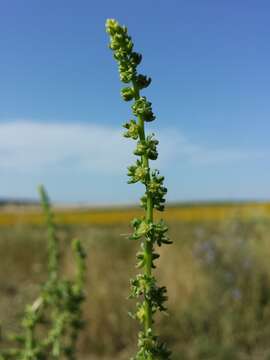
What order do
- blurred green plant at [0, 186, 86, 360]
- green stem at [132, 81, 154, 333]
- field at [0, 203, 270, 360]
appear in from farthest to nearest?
field at [0, 203, 270, 360] → blurred green plant at [0, 186, 86, 360] → green stem at [132, 81, 154, 333]

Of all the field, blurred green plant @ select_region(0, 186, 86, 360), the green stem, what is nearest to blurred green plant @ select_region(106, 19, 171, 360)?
the green stem

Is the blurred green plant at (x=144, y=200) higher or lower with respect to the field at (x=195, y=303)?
higher

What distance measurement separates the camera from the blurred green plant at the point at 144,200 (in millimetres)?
788

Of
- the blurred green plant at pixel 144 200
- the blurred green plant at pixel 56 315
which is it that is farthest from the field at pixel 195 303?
the blurred green plant at pixel 144 200

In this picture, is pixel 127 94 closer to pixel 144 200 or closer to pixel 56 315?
pixel 144 200

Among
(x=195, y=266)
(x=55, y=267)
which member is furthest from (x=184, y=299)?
(x=55, y=267)

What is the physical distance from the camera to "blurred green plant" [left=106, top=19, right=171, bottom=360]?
79cm

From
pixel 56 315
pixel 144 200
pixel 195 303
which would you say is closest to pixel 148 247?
pixel 144 200

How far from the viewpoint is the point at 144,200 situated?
799mm

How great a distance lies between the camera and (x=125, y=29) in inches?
33.4

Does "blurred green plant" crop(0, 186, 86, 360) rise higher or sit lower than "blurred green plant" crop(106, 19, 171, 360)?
lower

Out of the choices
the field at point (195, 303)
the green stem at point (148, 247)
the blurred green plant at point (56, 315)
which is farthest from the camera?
the field at point (195, 303)

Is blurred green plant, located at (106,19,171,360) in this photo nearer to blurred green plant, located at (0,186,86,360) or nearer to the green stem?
the green stem

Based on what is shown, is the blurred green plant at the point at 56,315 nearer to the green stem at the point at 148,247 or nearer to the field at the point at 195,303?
the green stem at the point at 148,247
